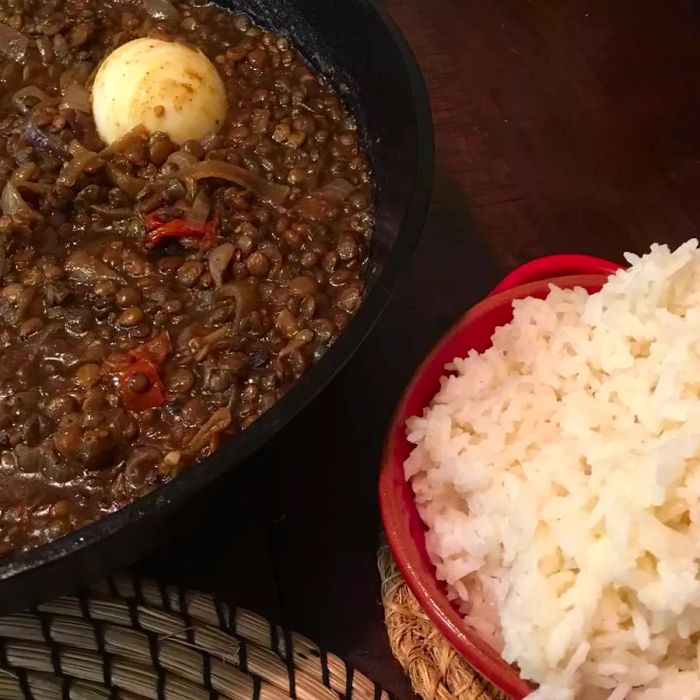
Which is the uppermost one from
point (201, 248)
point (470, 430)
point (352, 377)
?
point (201, 248)

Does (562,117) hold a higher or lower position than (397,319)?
higher

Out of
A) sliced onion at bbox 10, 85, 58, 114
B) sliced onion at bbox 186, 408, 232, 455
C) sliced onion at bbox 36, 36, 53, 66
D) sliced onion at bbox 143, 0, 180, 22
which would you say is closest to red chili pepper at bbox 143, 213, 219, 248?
sliced onion at bbox 186, 408, 232, 455

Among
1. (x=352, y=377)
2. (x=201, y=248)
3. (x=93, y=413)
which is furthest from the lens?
(x=352, y=377)

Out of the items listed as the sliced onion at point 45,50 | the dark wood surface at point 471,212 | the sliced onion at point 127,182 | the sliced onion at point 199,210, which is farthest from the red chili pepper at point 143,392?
the sliced onion at point 45,50

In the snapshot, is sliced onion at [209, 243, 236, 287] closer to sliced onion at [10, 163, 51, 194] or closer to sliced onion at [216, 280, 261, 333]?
sliced onion at [216, 280, 261, 333]

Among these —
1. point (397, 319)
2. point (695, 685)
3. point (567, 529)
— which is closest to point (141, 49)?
point (397, 319)

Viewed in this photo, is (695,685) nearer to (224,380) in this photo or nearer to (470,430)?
(470,430)
